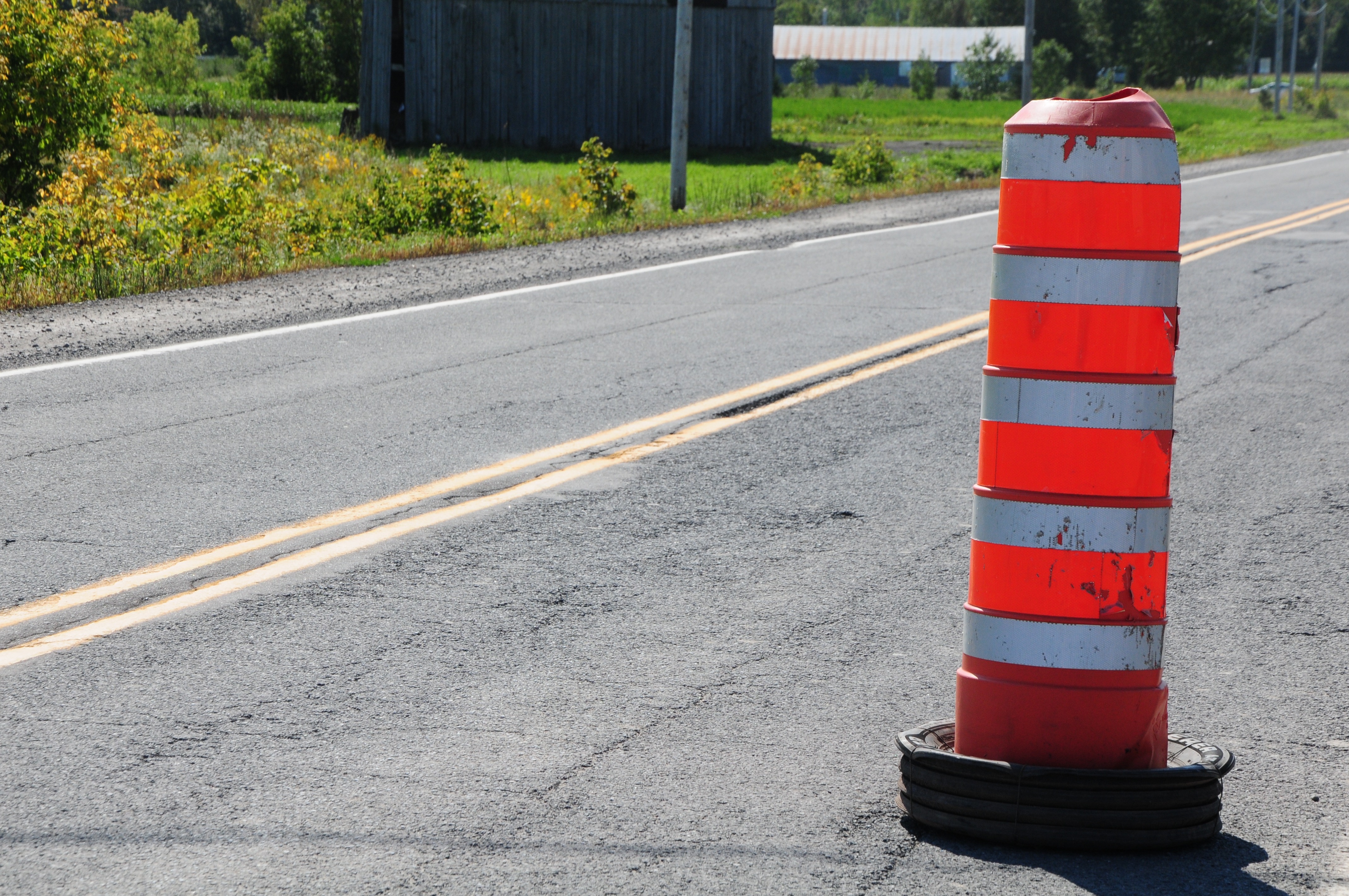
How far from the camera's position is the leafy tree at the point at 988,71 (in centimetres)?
8800

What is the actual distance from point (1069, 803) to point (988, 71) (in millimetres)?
90019

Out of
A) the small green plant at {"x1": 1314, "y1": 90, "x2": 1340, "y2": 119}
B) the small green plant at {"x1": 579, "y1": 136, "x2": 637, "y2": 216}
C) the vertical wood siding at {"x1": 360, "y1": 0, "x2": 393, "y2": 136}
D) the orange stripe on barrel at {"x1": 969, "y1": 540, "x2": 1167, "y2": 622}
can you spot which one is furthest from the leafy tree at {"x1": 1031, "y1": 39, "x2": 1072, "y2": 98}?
the orange stripe on barrel at {"x1": 969, "y1": 540, "x2": 1167, "y2": 622}

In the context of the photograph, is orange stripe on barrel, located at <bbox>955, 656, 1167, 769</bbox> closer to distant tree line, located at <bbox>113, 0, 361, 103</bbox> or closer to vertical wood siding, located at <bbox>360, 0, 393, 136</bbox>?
vertical wood siding, located at <bbox>360, 0, 393, 136</bbox>

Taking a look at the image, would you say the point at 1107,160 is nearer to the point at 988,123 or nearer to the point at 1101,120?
the point at 1101,120

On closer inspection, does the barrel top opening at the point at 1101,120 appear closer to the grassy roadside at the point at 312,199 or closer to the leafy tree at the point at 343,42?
the grassy roadside at the point at 312,199

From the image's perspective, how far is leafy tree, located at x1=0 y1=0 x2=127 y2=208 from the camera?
13.2 meters

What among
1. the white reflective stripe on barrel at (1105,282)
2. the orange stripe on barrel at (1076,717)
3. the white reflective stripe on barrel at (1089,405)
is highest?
the white reflective stripe on barrel at (1105,282)

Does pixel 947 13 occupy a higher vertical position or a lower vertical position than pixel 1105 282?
higher

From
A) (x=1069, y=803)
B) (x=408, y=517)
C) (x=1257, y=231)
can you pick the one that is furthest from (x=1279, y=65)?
(x=1069, y=803)

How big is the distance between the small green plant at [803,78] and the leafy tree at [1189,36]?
25.3 metres

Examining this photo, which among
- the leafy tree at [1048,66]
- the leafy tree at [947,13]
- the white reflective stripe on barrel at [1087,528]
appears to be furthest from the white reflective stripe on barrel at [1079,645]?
the leafy tree at [947,13]

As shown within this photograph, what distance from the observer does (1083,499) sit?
3072 millimetres

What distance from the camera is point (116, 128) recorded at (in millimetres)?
14508

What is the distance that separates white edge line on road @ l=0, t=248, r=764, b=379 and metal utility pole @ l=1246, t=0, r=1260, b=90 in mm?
85874
